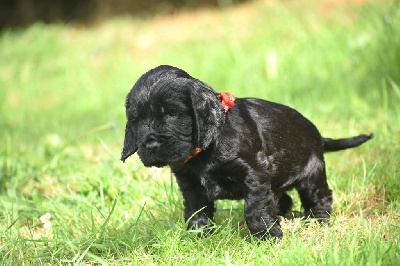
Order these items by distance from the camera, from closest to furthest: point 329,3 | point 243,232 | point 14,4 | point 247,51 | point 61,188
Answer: point 243,232
point 61,188
point 247,51
point 329,3
point 14,4

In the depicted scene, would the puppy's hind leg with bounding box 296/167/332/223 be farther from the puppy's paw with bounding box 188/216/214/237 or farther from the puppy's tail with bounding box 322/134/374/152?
the puppy's paw with bounding box 188/216/214/237

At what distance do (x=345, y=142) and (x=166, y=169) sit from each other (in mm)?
1778

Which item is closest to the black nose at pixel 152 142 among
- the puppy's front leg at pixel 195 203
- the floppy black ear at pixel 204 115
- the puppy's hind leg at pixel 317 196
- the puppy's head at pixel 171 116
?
the puppy's head at pixel 171 116

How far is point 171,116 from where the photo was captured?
2896 mm

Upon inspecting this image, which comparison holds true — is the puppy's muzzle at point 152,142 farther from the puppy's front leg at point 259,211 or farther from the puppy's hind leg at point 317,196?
the puppy's hind leg at point 317,196

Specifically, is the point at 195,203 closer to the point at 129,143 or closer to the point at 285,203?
the point at 129,143

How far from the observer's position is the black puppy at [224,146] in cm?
288

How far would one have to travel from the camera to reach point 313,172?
3.61 metres

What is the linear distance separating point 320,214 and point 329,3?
6.70m

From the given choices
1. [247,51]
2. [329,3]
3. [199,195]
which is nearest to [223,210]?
[199,195]

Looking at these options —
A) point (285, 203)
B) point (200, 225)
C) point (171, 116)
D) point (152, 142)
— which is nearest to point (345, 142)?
point (285, 203)

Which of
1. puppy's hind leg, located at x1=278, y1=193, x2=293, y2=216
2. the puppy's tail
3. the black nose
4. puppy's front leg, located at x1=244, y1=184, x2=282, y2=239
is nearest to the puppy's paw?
puppy's front leg, located at x1=244, y1=184, x2=282, y2=239

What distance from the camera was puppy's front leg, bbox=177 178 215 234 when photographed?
3.28m

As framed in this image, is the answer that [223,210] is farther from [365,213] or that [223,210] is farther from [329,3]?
[329,3]
